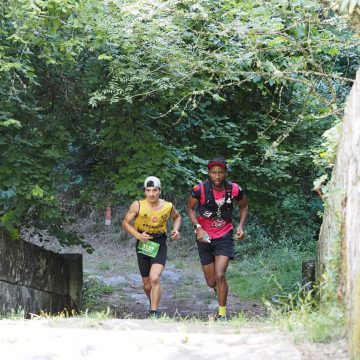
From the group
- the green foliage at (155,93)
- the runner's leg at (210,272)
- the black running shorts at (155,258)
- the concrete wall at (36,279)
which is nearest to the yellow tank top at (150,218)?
the black running shorts at (155,258)

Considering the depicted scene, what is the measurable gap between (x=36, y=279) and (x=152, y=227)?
3.34 metres

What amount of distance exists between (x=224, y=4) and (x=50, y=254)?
5.04 meters

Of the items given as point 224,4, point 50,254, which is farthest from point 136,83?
point 50,254

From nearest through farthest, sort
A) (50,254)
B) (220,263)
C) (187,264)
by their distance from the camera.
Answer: (220,263) → (50,254) → (187,264)

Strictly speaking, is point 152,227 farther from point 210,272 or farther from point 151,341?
point 151,341

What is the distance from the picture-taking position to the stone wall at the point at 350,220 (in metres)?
3.64

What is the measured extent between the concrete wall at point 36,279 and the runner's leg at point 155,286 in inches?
90.4

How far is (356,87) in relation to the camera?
4.25 m

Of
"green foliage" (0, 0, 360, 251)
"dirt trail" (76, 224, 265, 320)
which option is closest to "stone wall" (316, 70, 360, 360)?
"green foliage" (0, 0, 360, 251)

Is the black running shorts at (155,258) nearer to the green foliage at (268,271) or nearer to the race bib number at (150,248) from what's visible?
the race bib number at (150,248)

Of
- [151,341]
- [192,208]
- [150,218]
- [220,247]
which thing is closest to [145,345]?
[151,341]

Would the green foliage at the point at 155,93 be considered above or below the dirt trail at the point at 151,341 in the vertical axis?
above

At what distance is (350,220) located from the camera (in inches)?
163

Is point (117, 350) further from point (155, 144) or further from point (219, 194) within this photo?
point (155, 144)
